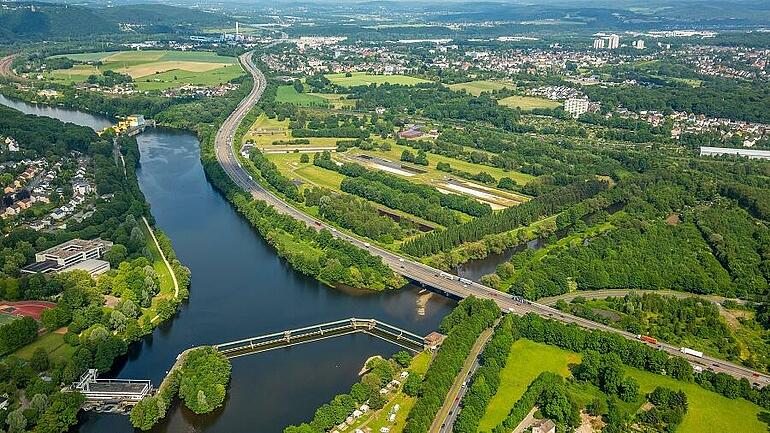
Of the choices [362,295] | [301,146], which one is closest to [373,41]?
[301,146]

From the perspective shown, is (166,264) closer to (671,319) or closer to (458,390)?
(458,390)

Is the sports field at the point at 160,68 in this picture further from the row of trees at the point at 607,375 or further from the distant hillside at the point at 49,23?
the row of trees at the point at 607,375

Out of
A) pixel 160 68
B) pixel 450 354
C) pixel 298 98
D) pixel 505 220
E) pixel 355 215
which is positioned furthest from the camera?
pixel 160 68

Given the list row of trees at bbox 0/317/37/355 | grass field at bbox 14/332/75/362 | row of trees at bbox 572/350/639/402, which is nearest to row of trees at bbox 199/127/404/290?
row of trees at bbox 572/350/639/402

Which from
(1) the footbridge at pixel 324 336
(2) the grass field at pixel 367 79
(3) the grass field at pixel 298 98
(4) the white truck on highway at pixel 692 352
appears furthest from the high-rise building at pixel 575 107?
(1) the footbridge at pixel 324 336

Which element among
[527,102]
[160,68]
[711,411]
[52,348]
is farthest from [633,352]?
[160,68]
